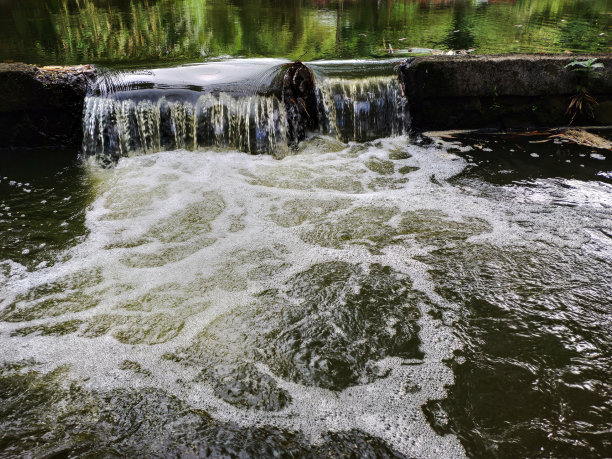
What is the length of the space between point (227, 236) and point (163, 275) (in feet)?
2.22

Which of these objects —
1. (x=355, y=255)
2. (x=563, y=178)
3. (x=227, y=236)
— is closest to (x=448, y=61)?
(x=563, y=178)

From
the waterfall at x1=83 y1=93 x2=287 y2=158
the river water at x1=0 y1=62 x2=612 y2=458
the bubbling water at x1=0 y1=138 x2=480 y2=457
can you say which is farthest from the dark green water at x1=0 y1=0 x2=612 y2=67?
the bubbling water at x1=0 y1=138 x2=480 y2=457

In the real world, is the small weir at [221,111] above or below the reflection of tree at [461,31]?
below

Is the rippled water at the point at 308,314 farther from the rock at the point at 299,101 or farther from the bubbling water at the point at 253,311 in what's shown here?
the rock at the point at 299,101

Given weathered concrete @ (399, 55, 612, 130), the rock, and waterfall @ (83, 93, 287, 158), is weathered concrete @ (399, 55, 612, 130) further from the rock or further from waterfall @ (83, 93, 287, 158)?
waterfall @ (83, 93, 287, 158)

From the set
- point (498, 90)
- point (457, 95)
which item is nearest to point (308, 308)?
point (457, 95)

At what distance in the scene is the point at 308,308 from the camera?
2633 millimetres

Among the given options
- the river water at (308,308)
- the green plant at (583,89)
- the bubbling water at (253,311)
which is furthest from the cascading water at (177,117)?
the green plant at (583,89)

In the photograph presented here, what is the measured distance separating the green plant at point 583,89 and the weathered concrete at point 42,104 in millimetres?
6338

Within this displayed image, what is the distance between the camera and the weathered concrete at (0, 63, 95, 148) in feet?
15.9

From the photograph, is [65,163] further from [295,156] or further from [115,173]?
[295,156]

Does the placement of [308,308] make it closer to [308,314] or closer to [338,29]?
[308,314]

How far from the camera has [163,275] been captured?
9.79 ft

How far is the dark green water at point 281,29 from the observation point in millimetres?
7453
